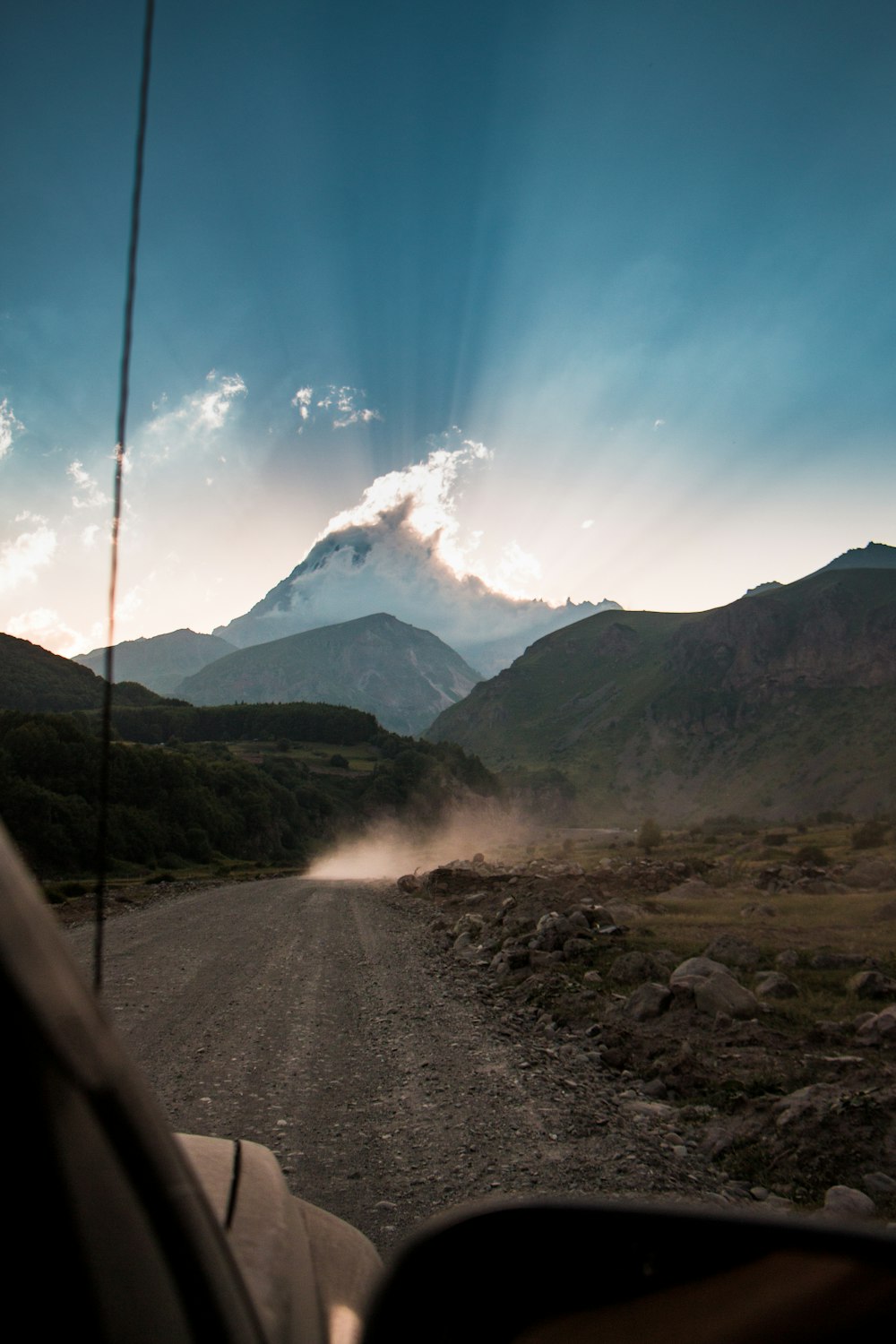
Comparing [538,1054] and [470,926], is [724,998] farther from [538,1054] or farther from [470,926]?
[470,926]

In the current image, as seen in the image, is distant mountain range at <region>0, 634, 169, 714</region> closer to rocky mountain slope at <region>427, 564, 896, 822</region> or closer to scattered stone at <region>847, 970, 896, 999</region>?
scattered stone at <region>847, 970, 896, 999</region>

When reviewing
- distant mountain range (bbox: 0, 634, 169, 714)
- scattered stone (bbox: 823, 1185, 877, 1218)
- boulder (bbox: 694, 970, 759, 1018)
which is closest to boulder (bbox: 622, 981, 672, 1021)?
boulder (bbox: 694, 970, 759, 1018)

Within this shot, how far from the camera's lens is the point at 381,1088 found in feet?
26.9

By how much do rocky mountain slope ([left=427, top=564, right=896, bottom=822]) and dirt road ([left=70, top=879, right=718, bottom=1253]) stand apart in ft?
378

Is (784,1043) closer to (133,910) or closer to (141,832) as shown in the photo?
(133,910)

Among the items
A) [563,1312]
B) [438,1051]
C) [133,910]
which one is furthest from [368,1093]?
[133,910]

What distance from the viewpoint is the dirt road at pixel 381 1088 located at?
6086 millimetres

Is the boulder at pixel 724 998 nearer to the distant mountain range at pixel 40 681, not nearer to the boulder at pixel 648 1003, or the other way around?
the boulder at pixel 648 1003

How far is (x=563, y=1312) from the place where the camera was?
143cm

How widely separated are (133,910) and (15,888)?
28.3m

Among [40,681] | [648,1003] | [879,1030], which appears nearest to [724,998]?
[648,1003]

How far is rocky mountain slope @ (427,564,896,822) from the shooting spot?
13175 centimetres

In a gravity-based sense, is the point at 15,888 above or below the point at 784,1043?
above

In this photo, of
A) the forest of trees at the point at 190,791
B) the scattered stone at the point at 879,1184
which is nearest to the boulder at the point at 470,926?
the scattered stone at the point at 879,1184
